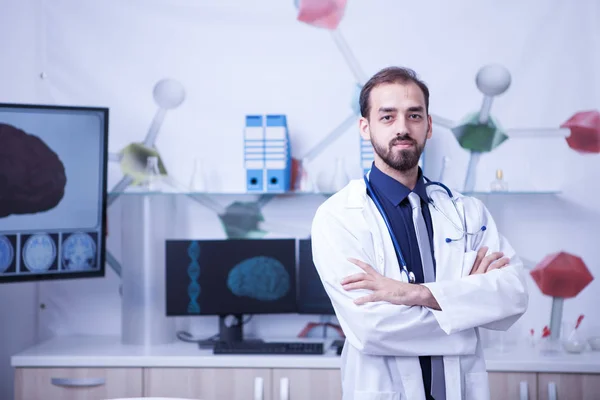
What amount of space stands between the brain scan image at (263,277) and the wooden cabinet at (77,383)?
625 millimetres

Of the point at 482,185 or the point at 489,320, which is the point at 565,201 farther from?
the point at 489,320

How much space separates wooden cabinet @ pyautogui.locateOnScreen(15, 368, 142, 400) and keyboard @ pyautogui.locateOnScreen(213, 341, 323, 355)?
1.26ft

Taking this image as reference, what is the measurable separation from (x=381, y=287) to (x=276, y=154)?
136 cm

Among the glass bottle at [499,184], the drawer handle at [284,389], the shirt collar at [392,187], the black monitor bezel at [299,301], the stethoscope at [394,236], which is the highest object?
the glass bottle at [499,184]

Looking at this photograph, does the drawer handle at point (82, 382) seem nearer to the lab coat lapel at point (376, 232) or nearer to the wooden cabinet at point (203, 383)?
the wooden cabinet at point (203, 383)

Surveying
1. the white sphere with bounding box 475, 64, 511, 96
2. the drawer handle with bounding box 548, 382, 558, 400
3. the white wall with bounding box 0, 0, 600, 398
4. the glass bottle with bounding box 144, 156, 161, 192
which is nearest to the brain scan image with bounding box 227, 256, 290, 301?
the white wall with bounding box 0, 0, 600, 398

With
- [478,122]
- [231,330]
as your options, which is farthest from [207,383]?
[478,122]

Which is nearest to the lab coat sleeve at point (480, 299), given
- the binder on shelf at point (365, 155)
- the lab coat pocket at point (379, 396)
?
the lab coat pocket at point (379, 396)

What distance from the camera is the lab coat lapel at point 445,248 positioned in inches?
79.6

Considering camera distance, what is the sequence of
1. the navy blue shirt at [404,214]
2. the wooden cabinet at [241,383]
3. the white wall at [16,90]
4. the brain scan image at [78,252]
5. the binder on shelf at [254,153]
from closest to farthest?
the navy blue shirt at [404,214] < the wooden cabinet at [241,383] < the brain scan image at [78,252] < the binder on shelf at [254,153] < the white wall at [16,90]

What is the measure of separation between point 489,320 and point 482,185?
1526 mm

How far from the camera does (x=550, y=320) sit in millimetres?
3311

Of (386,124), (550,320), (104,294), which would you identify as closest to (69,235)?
(104,294)

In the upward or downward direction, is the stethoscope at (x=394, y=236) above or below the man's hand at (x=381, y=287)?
above
